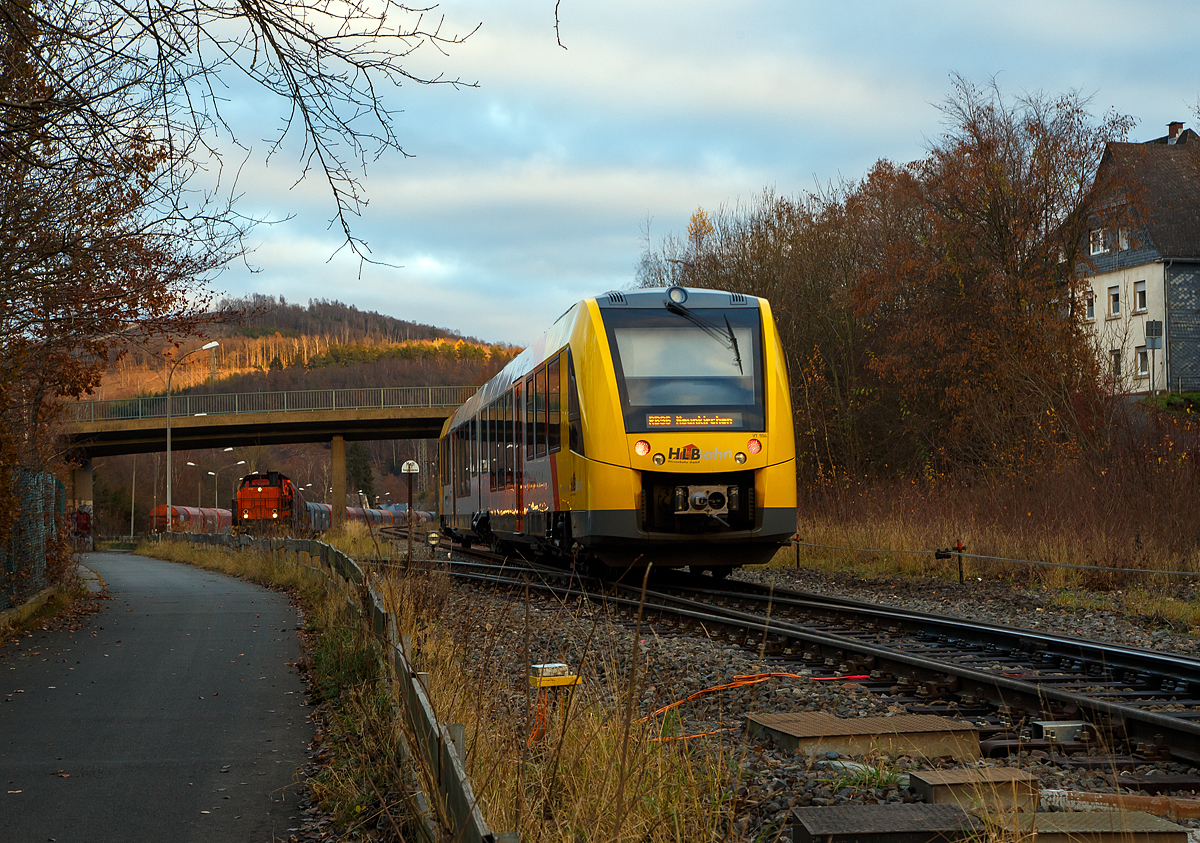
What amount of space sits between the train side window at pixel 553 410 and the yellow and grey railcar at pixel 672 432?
6 centimetres

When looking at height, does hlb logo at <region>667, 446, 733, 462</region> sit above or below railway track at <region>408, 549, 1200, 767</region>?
above

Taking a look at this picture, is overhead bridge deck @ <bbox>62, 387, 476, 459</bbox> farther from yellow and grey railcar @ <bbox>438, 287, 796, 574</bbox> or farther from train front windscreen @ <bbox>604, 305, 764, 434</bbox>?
train front windscreen @ <bbox>604, 305, 764, 434</bbox>

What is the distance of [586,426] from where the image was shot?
13.2 metres

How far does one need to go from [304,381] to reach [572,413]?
81.3 meters

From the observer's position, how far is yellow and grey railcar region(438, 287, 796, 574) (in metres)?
13.1

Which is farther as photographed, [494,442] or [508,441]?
[494,442]

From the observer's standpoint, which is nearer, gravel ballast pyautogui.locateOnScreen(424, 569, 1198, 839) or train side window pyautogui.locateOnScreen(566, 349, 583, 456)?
gravel ballast pyautogui.locateOnScreen(424, 569, 1198, 839)

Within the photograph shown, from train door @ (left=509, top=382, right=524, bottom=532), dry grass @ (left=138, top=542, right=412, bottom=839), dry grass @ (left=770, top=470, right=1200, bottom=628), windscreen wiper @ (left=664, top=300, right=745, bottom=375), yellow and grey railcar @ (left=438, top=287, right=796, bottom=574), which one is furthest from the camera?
train door @ (left=509, top=382, right=524, bottom=532)

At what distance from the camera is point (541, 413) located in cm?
1580

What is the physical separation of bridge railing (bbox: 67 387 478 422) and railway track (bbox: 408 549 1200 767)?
45412 mm

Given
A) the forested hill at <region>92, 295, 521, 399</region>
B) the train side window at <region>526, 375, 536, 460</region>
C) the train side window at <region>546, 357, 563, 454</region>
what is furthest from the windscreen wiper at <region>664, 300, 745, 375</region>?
the forested hill at <region>92, 295, 521, 399</region>

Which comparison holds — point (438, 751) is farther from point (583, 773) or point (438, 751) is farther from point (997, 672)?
point (997, 672)

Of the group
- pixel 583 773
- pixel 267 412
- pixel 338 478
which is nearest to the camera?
pixel 583 773

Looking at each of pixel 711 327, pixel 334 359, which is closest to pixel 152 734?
pixel 711 327
